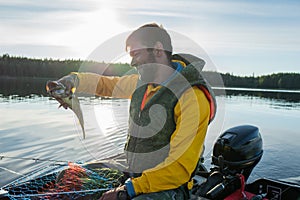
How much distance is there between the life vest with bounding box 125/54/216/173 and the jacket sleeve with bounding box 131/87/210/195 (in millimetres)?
129

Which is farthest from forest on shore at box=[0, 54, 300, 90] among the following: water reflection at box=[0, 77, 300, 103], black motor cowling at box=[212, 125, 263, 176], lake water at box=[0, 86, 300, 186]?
black motor cowling at box=[212, 125, 263, 176]

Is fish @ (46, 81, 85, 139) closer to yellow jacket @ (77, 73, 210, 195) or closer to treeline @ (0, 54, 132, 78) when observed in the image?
yellow jacket @ (77, 73, 210, 195)

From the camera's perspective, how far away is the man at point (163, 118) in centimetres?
308

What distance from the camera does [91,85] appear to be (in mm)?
4184

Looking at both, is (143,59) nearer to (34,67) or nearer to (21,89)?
(21,89)

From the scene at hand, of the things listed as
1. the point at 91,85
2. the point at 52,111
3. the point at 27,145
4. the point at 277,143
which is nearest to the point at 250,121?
the point at 277,143

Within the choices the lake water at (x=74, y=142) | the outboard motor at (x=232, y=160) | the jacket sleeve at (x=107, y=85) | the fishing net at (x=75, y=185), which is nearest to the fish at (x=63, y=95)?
the jacket sleeve at (x=107, y=85)

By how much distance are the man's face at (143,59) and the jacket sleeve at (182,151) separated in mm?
488

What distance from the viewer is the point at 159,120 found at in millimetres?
3316

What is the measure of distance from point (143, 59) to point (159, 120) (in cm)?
63

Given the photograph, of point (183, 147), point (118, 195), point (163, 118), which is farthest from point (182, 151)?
point (118, 195)

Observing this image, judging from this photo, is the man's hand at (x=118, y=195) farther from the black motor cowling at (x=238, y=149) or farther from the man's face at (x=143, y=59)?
the black motor cowling at (x=238, y=149)

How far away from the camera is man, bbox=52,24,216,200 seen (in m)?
3.08

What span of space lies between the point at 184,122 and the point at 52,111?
725 inches
